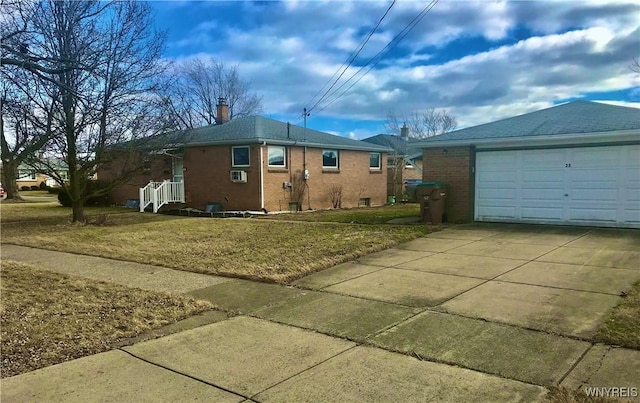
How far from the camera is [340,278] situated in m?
7.24

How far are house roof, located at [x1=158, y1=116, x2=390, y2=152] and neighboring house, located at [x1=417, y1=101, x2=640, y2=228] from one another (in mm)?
7032

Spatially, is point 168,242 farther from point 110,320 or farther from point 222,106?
point 222,106

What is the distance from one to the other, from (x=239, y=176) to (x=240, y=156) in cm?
90

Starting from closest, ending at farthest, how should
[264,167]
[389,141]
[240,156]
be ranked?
[264,167], [240,156], [389,141]

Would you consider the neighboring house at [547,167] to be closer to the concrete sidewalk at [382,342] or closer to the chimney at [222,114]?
the concrete sidewalk at [382,342]

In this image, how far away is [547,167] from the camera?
41.1 feet

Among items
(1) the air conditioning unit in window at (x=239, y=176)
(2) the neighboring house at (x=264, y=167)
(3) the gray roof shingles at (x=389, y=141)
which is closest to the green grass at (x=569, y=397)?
(2) the neighboring house at (x=264, y=167)

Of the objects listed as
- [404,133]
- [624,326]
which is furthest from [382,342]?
[404,133]

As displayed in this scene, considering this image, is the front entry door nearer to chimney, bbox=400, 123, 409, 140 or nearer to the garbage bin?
the garbage bin

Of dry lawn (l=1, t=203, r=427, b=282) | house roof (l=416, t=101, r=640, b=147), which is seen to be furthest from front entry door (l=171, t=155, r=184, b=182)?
house roof (l=416, t=101, r=640, b=147)

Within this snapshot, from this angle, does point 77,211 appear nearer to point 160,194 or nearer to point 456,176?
point 160,194

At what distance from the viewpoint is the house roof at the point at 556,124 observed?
11.7 metres

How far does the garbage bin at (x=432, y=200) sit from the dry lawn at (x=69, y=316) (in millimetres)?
8914

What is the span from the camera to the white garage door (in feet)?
37.5
